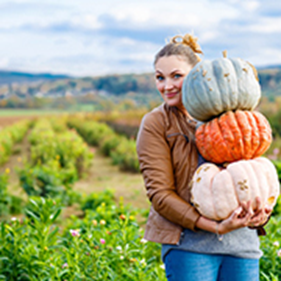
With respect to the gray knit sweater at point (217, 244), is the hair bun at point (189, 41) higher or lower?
higher

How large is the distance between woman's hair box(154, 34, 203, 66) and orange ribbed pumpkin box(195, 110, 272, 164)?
42cm

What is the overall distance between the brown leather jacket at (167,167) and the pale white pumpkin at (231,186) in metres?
0.13

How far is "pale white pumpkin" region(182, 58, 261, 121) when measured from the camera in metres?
1.94

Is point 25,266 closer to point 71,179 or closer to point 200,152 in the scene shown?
point 200,152

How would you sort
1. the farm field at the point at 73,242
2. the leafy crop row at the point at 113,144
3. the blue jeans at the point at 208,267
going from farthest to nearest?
the leafy crop row at the point at 113,144
the farm field at the point at 73,242
the blue jeans at the point at 208,267

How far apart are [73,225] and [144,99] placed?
46.4 metres

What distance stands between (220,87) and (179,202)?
1.99 ft

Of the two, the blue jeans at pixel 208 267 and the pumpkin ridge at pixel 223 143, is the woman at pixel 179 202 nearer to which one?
the blue jeans at pixel 208 267

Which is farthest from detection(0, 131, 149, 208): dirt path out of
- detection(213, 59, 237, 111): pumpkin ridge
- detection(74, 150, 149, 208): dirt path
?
detection(213, 59, 237, 111): pumpkin ridge

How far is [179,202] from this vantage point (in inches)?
80.0

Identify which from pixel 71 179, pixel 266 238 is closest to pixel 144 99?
pixel 71 179

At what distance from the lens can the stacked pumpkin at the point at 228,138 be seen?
1.86 m

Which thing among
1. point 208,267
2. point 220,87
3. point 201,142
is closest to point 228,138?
point 201,142

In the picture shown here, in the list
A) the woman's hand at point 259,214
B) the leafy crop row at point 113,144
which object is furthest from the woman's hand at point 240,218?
the leafy crop row at point 113,144
